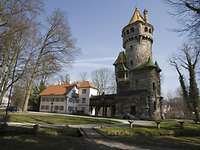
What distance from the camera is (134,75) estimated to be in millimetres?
49531

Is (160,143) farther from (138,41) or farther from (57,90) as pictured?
(57,90)

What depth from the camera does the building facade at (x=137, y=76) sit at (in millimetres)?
45875

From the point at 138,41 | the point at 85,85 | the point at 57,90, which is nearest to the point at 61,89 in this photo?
the point at 57,90

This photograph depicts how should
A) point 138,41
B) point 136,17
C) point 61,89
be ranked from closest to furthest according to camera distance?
point 138,41 < point 136,17 < point 61,89

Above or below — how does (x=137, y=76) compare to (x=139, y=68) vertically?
below

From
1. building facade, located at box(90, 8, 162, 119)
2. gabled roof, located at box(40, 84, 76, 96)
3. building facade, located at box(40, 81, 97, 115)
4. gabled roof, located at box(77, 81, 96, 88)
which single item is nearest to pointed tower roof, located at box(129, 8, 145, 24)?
building facade, located at box(90, 8, 162, 119)

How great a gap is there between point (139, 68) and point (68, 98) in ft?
74.2

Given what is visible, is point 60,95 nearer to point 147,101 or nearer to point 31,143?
point 147,101

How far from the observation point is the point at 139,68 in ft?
160

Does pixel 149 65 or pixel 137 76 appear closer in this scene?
pixel 149 65

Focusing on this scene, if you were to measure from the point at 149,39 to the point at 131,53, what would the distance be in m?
5.22

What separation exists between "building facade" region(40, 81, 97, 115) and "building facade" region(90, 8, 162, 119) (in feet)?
23.4

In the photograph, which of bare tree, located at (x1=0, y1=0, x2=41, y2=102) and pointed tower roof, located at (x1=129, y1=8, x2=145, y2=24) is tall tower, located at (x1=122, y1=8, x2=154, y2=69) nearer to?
pointed tower roof, located at (x1=129, y1=8, x2=145, y2=24)

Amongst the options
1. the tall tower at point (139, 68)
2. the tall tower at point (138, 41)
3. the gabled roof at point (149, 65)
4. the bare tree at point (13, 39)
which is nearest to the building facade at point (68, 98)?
the tall tower at point (139, 68)
